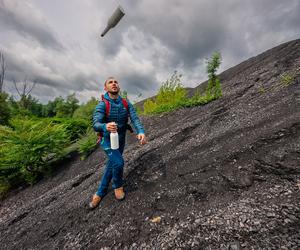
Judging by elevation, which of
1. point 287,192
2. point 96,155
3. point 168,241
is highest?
point 96,155

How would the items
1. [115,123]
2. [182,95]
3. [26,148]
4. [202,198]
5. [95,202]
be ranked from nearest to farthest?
[202,198], [115,123], [95,202], [26,148], [182,95]

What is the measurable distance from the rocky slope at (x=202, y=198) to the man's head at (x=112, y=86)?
1.60 metres

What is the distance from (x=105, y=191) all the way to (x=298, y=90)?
4.41 meters

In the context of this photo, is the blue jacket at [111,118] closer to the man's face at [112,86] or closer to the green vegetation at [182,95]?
the man's face at [112,86]

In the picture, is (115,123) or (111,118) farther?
(111,118)

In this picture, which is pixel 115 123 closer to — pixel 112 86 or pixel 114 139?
pixel 114 139

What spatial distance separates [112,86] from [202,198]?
2045 millimetres

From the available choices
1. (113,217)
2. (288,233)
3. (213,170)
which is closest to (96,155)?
(113,217)

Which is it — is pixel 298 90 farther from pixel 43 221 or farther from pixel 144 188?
pixel 43 221

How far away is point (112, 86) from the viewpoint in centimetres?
283

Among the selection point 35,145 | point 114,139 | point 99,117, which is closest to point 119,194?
point 114,139

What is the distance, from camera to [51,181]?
18.7ft

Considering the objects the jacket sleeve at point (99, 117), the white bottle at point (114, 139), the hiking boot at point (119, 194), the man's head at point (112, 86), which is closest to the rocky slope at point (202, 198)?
the hiking boot at point (119, 194)

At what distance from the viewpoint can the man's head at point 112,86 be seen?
283 centimetres
